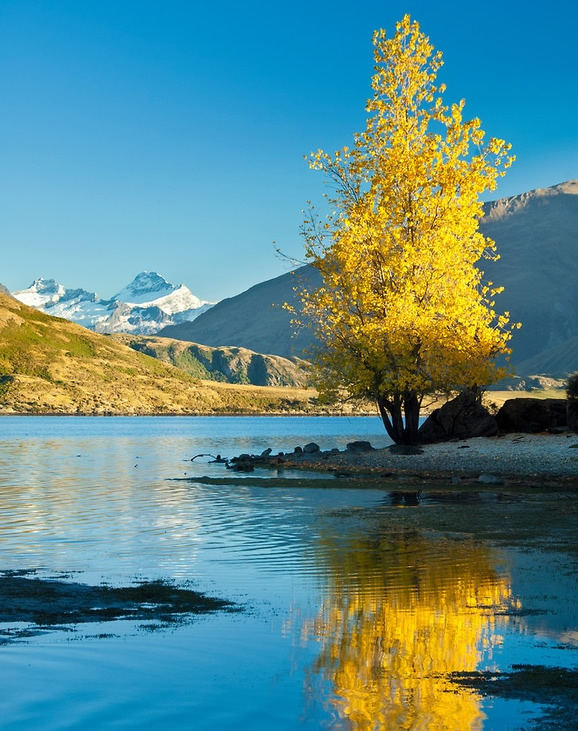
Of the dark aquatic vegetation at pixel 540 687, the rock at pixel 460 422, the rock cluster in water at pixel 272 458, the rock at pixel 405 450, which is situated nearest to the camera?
the dark aquatic vegetation at pixel 540 687

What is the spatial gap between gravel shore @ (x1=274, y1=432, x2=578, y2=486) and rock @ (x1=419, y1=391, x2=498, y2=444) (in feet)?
4.73

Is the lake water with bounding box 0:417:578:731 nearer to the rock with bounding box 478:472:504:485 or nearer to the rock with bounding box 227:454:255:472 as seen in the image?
the rock with bounding box 478:472:504:485

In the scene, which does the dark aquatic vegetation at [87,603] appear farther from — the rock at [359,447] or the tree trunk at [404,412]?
the rock at [359,447]

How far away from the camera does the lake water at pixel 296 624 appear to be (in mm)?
9875

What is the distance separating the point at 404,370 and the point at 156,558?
30.9m

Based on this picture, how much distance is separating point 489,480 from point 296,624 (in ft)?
92.0

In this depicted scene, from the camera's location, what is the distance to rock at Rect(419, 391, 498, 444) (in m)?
56.0

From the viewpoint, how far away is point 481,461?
152 feet

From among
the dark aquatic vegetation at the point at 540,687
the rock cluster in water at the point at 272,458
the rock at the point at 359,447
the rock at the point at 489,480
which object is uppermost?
the rock at the point at 359,447

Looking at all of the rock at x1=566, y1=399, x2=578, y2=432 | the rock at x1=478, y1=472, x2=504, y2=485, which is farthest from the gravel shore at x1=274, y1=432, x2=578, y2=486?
the rock at x1=566, y1=399, x2=578, y2=432

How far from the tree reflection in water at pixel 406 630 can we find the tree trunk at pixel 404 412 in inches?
1247

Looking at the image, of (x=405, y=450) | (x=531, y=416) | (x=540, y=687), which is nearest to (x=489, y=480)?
(x=405, y=450)

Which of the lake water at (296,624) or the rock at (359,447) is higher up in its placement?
the rock at (359,447)

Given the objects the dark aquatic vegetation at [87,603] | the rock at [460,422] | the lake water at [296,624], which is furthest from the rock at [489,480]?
the dark aquatic vegetation at [87,603]
